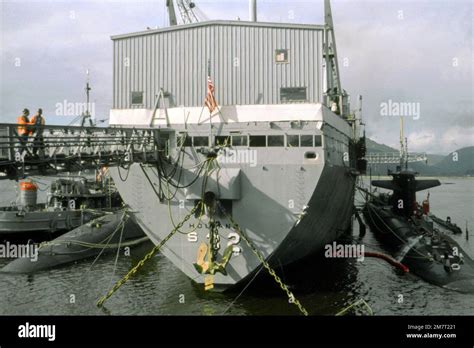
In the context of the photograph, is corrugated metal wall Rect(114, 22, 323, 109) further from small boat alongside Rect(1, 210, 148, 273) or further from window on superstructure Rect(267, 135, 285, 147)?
small boat alongside Rect(1, 210, 148, 273)

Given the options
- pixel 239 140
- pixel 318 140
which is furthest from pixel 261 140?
pixel 318 140

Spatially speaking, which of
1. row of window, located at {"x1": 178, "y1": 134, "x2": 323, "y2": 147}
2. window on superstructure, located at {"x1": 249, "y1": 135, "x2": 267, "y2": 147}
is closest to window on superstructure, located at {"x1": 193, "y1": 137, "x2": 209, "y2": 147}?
row of window, located at {"x1": 178, "y1": 134, "x2": 323, "y2": 147}

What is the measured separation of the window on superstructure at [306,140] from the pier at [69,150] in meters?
5.74

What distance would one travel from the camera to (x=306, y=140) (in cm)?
1741

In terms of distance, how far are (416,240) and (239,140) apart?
1660 cm

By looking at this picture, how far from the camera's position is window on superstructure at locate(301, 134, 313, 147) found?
1734 centimetres

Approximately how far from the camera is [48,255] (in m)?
27.0

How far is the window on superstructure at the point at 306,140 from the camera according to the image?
17344 mm

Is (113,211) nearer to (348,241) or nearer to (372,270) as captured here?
(348,241)

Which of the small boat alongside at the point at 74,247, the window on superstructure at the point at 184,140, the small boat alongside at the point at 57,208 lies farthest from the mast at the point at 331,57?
the small boat alongside at the point at 57,208

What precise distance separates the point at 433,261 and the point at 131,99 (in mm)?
17644

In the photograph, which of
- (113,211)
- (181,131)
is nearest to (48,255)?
(113,211)
